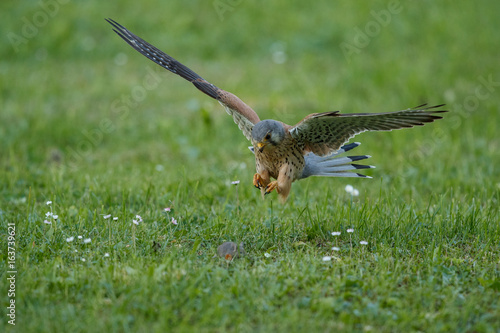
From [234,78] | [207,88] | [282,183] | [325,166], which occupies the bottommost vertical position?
[282,183]

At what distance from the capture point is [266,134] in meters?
4.56

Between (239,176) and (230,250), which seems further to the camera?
(239,176)

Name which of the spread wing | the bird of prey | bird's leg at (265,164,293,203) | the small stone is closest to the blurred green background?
the spread wing

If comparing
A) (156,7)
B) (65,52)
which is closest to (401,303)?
(65,52)

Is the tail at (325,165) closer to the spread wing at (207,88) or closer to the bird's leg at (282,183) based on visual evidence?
the bird's leg at (282,183)

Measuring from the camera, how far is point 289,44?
11688 millimetres

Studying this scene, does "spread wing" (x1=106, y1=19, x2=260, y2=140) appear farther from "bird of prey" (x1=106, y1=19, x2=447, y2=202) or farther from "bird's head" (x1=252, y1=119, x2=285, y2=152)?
"bird's head" (x1=252, y1=119, x2=285, y2=152)

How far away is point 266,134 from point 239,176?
82.7 inches

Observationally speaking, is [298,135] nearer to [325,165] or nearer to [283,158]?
[283,158]

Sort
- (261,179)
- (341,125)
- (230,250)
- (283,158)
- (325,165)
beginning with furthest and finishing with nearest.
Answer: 1. (325,165)
2. (261,179)
3. (283,158)
4. (341,125)
5. (230,250)

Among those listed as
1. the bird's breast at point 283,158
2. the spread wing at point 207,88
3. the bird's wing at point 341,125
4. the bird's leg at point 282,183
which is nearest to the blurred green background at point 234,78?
the spread wing at point 207,88

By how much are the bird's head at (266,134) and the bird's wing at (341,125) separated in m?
0.12

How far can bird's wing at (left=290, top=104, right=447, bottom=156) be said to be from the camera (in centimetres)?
406

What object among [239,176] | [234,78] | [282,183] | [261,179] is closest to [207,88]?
[261,179]
